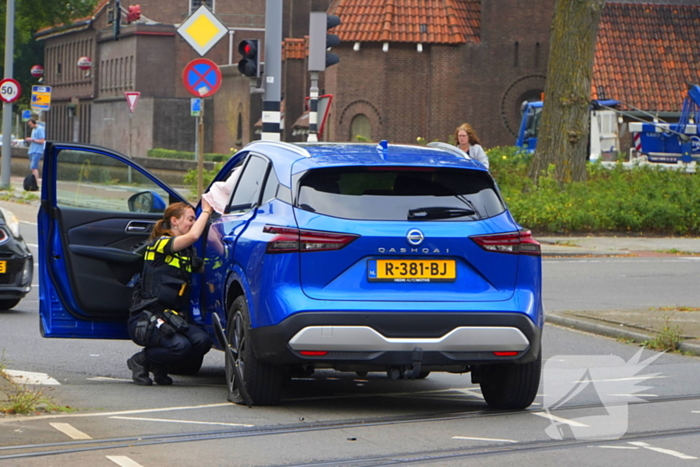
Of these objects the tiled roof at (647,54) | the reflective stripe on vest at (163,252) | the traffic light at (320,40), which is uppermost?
the tiled roof at (647,54)

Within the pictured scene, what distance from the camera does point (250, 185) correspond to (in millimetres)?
8016

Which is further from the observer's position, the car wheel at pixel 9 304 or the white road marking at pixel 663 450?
the car wheel at pixel 9 304

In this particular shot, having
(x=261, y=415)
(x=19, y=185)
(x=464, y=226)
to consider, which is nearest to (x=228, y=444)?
(x=261, y=415)

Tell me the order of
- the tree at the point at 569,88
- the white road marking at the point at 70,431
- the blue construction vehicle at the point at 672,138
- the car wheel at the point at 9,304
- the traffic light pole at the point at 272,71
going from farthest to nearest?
the blue construction vehicle at the point at 672,138 < the tree at the point at 569,88 < the traffic light pole at the point at 272,71 < the car wheel at the point at 9,304 < the white road marking at the point at 70,431

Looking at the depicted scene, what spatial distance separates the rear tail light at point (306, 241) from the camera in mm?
6898

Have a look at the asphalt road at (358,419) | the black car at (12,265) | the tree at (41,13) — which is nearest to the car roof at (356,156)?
the asphalt road at (358,419)

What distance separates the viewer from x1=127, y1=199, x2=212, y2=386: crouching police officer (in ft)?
27.0

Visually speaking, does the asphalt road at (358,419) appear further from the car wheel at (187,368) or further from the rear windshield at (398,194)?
the rear windshield at (398,194)

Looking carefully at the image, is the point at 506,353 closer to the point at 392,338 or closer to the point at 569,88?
the point at 392,338

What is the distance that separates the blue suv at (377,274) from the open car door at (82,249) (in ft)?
3.41

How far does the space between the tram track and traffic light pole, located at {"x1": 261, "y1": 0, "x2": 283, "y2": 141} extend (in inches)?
440

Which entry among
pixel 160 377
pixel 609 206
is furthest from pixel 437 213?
pixel 609 206

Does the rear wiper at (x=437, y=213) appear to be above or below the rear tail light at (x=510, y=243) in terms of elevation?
above

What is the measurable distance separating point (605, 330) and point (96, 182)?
5.19 metres
